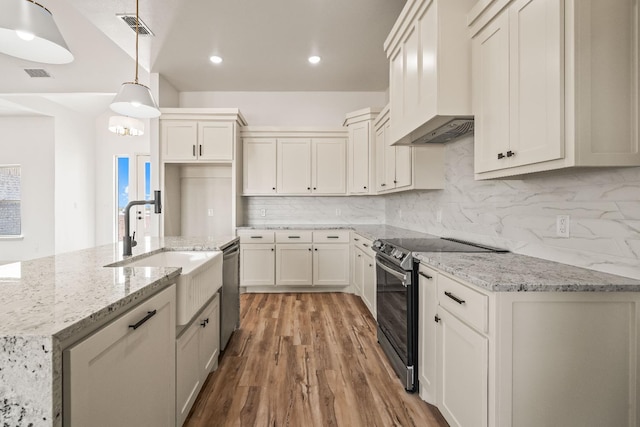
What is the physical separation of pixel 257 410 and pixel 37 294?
4.34 feet

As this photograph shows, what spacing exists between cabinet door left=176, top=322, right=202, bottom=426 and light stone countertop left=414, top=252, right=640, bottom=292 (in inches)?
54.3

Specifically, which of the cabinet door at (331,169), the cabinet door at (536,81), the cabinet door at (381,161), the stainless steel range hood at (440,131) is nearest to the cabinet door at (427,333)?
the cabinet door at (536,81)

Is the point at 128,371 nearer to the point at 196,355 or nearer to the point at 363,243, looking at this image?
the point at 196,355

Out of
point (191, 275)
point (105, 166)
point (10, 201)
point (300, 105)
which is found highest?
point (300, 105)

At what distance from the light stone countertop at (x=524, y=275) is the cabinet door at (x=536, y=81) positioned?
50cm

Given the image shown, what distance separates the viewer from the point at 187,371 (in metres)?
1.66

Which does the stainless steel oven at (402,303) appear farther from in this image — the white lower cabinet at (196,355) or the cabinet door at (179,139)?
the cabinet door at (179,139)

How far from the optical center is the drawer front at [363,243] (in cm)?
323

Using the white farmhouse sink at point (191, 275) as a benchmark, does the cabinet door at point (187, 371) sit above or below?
below

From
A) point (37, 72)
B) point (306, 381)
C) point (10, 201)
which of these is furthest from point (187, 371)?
point (10, 201)

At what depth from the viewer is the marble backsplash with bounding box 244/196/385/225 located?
15.4 ft

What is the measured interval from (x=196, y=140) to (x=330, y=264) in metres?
2.42

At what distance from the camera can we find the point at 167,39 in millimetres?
3211

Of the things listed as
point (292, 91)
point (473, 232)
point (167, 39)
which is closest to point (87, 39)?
point (167, 39)
